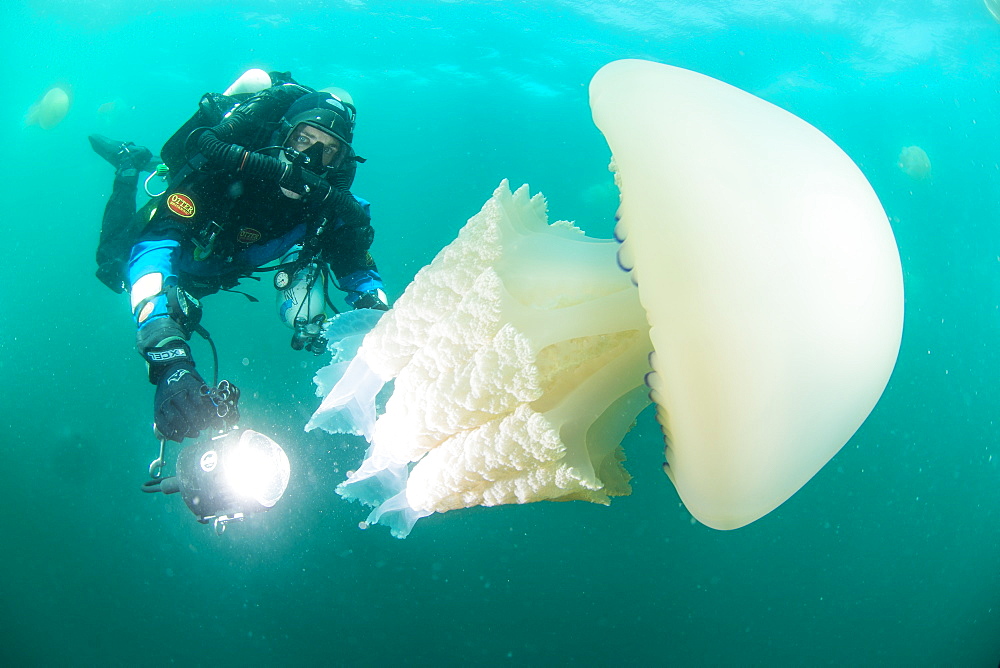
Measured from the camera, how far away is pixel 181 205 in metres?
3.22

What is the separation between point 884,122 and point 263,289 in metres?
18.7

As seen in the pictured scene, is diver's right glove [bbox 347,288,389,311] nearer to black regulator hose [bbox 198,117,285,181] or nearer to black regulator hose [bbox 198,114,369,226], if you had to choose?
black regulator hose [bbox 198,114,369,226]

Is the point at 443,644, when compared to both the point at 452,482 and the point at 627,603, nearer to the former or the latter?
the point at 627,603

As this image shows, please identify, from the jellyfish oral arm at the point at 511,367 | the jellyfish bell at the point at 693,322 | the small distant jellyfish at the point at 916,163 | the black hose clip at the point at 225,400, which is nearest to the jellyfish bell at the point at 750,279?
the jellyfish bell at the point at 693,322

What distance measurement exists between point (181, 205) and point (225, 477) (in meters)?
1.87

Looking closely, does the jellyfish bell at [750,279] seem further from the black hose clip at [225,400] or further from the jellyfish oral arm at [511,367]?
the black hose clip at [225,400]

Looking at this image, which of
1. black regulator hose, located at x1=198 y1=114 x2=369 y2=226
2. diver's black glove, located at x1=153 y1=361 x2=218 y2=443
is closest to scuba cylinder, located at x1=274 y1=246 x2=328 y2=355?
black regulator hose, located at x1=198 y1=114 x2=369 y2=226

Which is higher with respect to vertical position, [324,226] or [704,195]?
[324,226]

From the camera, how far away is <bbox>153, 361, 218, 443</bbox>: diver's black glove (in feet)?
7.84

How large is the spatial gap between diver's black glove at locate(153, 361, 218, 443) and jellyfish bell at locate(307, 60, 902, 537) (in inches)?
43.5

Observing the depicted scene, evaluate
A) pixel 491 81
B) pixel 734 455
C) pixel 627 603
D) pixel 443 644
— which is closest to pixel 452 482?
pixel 734 455

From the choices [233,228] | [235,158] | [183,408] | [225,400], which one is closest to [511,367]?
[225,400]

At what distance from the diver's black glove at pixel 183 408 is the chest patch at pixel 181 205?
1298 mm

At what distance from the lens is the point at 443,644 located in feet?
27.1
